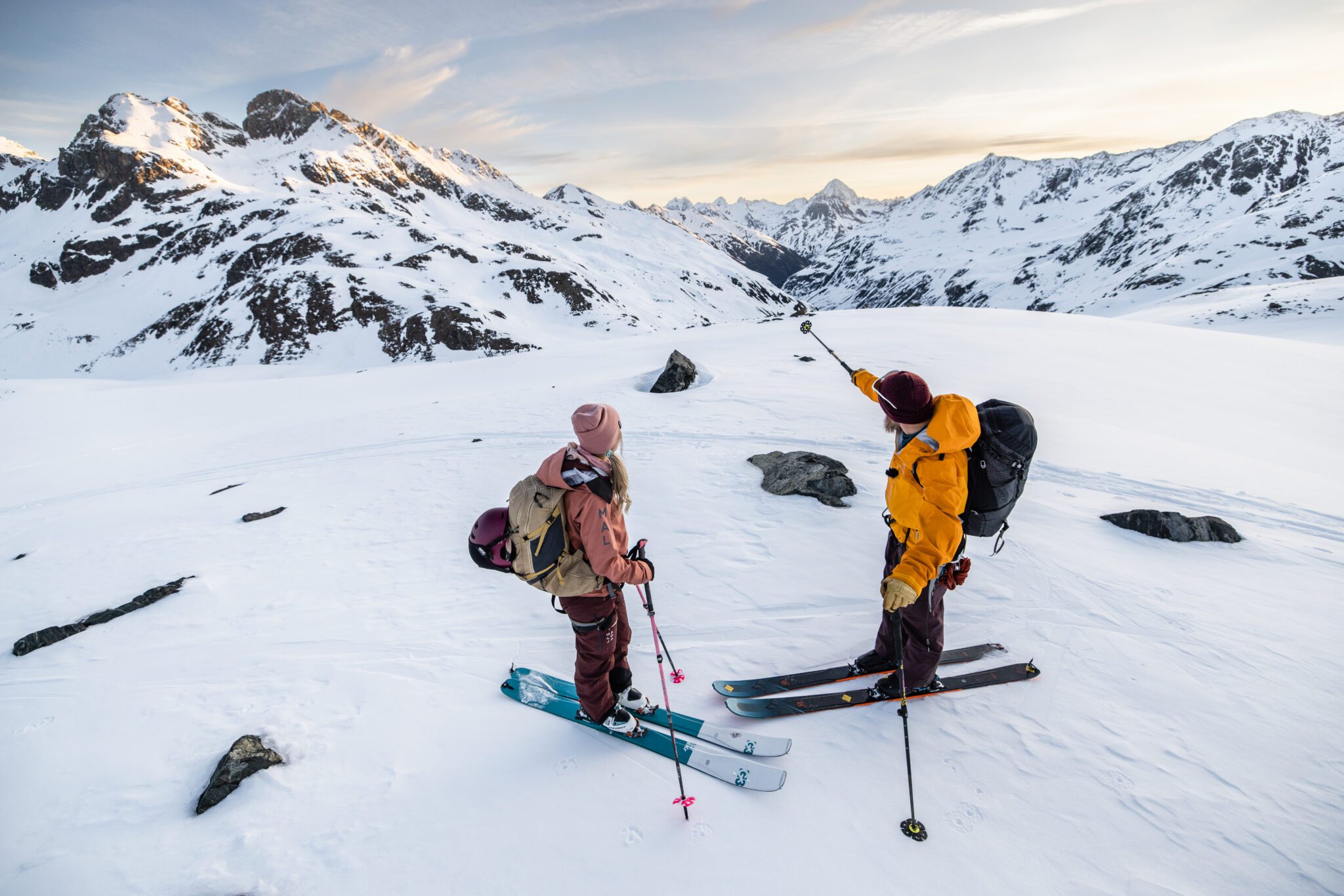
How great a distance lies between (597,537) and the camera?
12.8 ft

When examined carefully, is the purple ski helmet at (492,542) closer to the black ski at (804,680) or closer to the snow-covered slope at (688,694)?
the snow-covered slope at (688,694)

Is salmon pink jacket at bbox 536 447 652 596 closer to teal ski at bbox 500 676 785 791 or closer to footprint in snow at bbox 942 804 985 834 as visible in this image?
teal ski at bbox 500 676 785 791

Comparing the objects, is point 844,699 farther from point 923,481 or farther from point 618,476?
point 618,476

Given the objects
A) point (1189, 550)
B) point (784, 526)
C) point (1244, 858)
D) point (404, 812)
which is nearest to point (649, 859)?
point (404, 812)

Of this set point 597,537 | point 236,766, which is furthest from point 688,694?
point 236,766

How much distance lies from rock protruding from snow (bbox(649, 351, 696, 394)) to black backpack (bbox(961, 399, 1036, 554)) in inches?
557

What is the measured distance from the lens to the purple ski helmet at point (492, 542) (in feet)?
12.7

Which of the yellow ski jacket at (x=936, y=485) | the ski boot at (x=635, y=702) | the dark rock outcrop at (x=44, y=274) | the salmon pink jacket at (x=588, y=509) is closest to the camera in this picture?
the salmon pink jacket at (x=588, y=509)

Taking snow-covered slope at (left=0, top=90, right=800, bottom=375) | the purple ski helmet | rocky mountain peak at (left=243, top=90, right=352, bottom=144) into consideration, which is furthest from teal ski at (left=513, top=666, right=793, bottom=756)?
rocky mountain peak at (left=243, top=90, right=352, bottom=144)

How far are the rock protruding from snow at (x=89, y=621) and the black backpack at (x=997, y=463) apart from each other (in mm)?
10360

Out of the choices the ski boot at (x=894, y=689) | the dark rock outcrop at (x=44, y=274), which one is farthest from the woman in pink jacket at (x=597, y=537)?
the dark rock outcrop at (x=44, y=274)

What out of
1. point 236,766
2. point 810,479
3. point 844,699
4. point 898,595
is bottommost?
point 844,699

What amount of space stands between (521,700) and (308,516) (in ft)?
24.5

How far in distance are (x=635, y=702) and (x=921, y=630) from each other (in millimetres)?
2638
